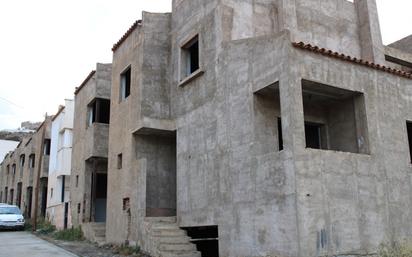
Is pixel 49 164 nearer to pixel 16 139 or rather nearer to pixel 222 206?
pixel 222 206

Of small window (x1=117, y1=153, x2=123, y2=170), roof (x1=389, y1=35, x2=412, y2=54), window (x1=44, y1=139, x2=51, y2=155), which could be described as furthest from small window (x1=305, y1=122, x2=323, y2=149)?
window (x1=44, y1=139, x2=51, y2=155)

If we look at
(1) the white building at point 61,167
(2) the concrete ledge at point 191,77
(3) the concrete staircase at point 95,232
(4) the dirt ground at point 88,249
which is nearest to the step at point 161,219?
(4) the dirt ground at point 88,249

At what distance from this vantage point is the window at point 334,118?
1234 centimetres

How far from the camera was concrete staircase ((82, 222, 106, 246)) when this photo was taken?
1889 centimetres

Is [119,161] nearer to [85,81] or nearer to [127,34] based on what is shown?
[127,34]

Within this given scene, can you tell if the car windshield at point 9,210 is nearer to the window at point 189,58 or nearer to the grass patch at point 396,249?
the window at point 189,58

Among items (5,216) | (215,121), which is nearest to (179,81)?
(215,121)

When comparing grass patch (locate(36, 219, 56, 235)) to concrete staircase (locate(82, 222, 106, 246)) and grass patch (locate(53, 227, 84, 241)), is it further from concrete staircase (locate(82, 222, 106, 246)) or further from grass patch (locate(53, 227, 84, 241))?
concrete staircase (locate(82, 222, 106, 246))

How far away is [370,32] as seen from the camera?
54.2ft

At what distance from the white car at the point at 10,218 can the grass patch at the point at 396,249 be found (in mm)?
21781

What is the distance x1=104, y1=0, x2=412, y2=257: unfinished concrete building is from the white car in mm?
11066

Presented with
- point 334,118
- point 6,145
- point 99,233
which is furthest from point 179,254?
point 6,145

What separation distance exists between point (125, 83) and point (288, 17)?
25.2ft

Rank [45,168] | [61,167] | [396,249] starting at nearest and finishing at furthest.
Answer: [396,249] → [61,167] → [45,168]
